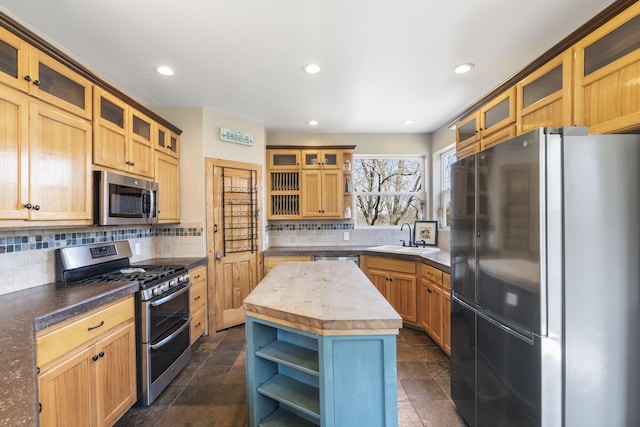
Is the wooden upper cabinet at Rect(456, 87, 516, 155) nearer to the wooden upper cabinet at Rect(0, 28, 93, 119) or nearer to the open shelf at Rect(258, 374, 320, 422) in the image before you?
the open shelf at Rect(258, 374, 320, 422)

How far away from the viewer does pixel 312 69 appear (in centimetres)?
244

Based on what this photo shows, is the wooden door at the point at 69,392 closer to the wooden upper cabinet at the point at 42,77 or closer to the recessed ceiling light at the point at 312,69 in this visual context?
the wooden upper cabinet at the point at 42,77

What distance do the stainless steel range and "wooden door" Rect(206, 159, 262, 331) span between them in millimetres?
692

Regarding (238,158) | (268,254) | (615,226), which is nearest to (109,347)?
(268,254)

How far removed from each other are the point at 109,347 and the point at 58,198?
38.8 inches

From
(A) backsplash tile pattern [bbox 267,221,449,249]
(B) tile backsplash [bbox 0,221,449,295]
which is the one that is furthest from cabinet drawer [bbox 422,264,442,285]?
(A) backsplash tile pattern [bbox 267,221,449,249]

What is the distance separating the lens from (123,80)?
2656 mm

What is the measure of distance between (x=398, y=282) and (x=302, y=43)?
9.14ft

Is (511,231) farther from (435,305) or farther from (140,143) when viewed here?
(140,143)

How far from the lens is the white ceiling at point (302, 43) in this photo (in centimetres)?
171

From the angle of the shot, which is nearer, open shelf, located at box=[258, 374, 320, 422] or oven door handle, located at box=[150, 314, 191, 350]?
open shelf, located at box=[258, 374, 320, 422]

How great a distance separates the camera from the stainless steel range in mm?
2059

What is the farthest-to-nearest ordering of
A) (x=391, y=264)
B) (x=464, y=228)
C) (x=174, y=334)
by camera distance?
(x=391, y=264) → (x=174, y=334) → (x=464, y=228)

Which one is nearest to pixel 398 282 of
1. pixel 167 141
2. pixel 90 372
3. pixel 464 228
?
pixel 464 228
